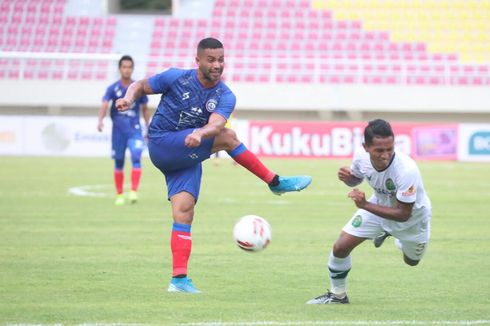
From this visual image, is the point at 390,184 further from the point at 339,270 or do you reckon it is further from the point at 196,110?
the point at 196,110

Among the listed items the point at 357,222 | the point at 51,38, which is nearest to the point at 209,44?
the point at 357,222

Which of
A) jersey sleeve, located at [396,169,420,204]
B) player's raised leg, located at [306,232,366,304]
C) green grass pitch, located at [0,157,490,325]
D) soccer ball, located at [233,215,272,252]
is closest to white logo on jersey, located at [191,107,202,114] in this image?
soccer ball, located at [233,215,272,252]

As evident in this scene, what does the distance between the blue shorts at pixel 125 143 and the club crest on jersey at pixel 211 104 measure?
8.71 metres

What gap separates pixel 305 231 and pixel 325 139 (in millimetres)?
18715

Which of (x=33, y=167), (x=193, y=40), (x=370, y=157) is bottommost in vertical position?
(x=33, y=167)

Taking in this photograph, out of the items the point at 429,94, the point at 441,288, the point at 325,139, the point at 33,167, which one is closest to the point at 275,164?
the point at 325,139

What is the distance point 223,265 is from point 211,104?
7.89 feet

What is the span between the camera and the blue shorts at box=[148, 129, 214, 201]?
8.34m

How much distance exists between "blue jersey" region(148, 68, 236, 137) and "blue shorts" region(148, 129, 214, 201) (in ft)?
0.35

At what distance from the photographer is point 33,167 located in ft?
87.9

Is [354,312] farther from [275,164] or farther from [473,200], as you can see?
[275,164]

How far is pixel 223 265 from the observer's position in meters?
10.2

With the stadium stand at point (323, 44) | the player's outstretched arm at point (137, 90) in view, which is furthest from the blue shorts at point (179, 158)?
the stadium stand at point (323, 44)

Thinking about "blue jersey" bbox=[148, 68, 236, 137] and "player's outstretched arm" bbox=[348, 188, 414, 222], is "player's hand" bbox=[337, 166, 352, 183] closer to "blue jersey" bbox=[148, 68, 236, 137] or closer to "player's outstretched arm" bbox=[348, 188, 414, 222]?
"player's outstretched arm" bbox=[348, 188, 414, 222]
